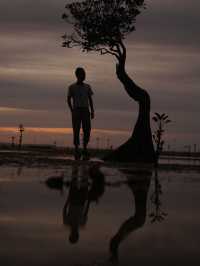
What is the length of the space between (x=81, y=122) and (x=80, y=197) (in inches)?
318

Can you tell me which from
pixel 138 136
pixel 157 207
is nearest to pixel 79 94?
pixel 138 136

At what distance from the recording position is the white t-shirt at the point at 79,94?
13836 mm

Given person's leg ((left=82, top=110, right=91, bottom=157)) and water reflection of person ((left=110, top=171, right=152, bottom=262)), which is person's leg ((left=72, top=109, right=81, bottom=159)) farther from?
water reflection of person ((left=110, top=171, right=152, bottom=262))

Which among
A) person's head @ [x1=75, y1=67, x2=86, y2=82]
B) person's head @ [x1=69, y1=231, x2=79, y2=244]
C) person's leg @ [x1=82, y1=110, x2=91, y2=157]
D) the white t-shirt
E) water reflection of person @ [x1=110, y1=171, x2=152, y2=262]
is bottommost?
person's head @ [x1=69, y1=231, x2=79, y2=244]

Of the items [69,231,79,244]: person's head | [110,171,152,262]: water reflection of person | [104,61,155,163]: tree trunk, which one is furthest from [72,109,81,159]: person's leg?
[69,231,79,244]: person's head

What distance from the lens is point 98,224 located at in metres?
4.37

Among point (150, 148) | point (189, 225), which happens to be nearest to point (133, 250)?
point (189, 225)

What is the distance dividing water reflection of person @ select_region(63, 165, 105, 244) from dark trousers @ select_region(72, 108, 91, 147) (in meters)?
4.34

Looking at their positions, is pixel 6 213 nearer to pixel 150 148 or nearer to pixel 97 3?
pixel 150 148

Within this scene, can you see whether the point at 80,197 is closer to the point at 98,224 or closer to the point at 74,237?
the point at 98,224

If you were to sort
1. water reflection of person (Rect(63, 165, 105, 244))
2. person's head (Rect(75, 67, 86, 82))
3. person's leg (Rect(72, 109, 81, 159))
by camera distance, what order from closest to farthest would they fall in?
1. water reflection of person (Rect(63, 165, 105, 244))
2. person's head (Rect(75, 67, 86, 82))
3. person's leg (Rect(72, 109, 81, 159))

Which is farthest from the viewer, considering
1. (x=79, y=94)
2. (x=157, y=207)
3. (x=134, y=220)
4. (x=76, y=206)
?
(x=79, y=94)

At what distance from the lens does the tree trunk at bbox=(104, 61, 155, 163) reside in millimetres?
18125

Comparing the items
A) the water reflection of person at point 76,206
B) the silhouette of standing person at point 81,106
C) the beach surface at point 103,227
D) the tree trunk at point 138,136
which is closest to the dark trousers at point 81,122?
the silhouette of standing person at point 81,106
